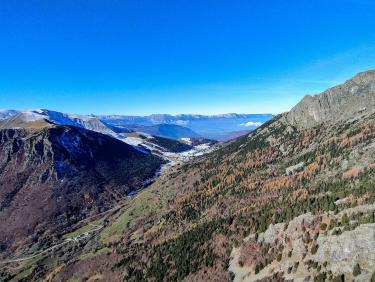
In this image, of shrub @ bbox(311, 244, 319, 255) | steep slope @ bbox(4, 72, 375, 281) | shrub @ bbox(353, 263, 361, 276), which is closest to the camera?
shrub @ bbox(353, 263, 361, 276)

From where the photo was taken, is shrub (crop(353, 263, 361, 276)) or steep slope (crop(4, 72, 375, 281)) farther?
steep slope (crop(4, 72, 375, 281))

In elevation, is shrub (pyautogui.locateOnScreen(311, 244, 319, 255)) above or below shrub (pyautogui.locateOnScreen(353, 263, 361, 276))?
below

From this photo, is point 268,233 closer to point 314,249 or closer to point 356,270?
point 314,249

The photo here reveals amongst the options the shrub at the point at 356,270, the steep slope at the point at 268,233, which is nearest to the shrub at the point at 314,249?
the steep slope at the point at 268,233

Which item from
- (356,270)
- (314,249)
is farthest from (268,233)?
(356,270)

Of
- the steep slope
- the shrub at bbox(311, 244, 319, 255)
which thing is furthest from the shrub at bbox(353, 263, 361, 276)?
the shrub at bbox(311, 244, 319, 255)

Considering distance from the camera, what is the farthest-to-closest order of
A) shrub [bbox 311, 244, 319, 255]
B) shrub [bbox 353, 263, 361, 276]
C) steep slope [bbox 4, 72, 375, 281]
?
shrub [bbox 311, 244, 319, 255], steep slope [bbox 4, 72, 375, 281], shrub [bbox 353, 263, 361, 276]

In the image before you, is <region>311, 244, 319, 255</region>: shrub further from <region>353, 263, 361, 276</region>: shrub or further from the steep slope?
<region>353, 263, 361, 276</region>: shrub

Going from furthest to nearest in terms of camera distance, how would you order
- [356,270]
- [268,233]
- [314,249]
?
1. [268,233]
2. [314,249]
3. [356,270]

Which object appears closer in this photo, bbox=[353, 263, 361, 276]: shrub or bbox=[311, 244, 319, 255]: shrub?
bbox=[353, 263, 361, 276]: shrub

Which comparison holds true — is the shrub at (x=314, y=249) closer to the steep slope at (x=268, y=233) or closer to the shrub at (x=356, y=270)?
the steep slope at (x=268, y=233)

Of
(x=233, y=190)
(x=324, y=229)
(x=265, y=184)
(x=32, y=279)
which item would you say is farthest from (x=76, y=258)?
(x=324, y=229)
